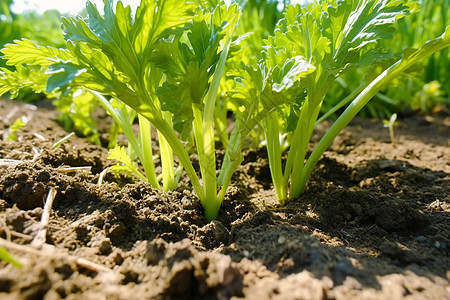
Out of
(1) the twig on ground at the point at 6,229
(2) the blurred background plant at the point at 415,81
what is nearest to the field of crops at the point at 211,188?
(1) the twig on ground at the point at 6,229

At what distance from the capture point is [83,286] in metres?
0.98

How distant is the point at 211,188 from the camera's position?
148 centimetres

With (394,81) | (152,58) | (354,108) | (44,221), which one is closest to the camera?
(44,221)

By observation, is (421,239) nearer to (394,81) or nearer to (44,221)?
(44,221)

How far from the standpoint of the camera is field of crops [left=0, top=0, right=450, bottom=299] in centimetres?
100

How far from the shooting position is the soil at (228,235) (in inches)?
37.9

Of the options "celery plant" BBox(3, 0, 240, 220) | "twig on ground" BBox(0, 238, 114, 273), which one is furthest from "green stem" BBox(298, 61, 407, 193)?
"twig on ground" BBox(0, 238, 114, 273)

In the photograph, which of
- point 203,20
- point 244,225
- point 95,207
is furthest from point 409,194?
point 95,207

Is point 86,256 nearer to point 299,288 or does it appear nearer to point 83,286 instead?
point 83,286

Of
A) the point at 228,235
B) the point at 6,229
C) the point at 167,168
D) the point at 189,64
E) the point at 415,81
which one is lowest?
the point at 228,235

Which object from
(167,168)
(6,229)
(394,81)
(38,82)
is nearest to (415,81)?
(394,81)

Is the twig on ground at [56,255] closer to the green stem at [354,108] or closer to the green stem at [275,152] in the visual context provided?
the green stem at [275,152]

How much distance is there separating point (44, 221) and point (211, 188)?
2.07 feet

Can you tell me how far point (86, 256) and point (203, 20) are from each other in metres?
0.97
